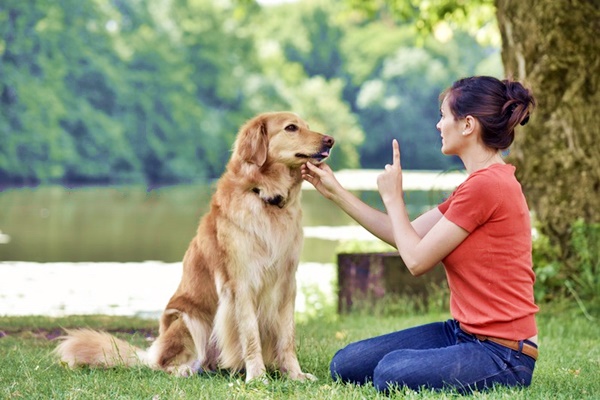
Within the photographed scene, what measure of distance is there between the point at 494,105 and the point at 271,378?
1845mm

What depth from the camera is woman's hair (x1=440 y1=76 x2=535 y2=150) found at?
12.8 ft

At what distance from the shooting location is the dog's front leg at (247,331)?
15.6 feet

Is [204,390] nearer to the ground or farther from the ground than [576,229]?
nearer to the ground

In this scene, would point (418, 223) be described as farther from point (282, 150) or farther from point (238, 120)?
point (238, 120)

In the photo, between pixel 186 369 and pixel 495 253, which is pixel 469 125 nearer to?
pixel 495 253

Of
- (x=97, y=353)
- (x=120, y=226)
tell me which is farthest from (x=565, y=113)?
(x=120, y=226)

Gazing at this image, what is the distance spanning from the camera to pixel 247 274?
476cm

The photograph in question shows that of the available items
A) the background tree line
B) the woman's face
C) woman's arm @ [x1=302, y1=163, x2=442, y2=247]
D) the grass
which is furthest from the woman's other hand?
the background tree line

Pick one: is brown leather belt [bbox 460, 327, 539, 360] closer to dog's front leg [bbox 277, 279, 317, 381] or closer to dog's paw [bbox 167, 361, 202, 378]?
dog's front leg [bbox 277, 279, 317, 381]

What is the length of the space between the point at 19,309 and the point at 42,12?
3466 centimetres

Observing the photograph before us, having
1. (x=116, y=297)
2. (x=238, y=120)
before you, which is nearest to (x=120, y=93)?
(x=238, y=120)

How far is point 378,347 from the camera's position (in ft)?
14.4

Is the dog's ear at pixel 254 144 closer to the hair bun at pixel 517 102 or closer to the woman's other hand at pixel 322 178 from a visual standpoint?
the woman's other hand at pixel 322 178

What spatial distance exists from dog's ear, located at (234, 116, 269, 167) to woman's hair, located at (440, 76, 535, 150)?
119 centimetres
